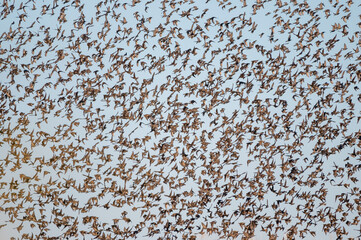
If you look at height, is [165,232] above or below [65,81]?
below

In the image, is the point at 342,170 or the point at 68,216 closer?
the point at 68,216

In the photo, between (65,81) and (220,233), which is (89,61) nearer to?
(65,81)

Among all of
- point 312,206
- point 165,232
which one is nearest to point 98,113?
point 165,232

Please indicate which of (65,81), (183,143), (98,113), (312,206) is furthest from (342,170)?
(65,81)

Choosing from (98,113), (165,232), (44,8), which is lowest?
(165,232)

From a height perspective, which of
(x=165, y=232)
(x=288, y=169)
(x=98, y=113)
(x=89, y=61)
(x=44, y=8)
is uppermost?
(x=44, y=8)

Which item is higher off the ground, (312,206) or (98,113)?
(98,113)

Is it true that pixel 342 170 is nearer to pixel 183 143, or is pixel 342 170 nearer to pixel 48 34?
pixel 183 143
